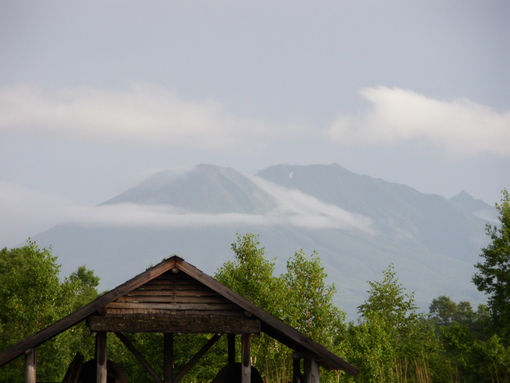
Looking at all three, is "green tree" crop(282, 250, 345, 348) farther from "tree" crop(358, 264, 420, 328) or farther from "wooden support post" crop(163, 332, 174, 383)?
"wooden support post" crop(163, 332, 174, 383)

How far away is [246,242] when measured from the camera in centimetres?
5069

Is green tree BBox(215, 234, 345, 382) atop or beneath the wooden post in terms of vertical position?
atop

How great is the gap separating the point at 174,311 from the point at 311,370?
427 centimetres

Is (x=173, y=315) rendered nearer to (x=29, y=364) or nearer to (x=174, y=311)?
(x=174, y=311)

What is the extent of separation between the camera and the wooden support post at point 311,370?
72.6 ft

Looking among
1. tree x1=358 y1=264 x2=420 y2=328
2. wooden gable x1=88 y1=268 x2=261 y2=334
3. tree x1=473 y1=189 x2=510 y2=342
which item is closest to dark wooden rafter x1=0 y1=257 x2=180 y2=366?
wooden gable x1=88 y1=268 x2=261 y2=334

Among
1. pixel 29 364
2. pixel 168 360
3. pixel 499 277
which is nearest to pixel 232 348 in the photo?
pixel 168 360

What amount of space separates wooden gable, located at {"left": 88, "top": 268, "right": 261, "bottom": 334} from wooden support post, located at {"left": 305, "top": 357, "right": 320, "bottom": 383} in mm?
2028

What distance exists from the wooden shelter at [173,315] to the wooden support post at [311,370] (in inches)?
1.1

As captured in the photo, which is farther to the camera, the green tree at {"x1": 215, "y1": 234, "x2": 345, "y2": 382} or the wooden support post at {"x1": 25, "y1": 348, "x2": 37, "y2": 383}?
the green tree at {"x1": 215, "y1": 234, "x2": 345, "y2": 382}

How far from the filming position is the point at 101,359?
2094 cm

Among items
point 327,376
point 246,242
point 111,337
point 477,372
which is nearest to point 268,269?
point 246,242

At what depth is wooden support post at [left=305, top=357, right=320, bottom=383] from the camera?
72.6ft

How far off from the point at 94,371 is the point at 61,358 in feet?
112
